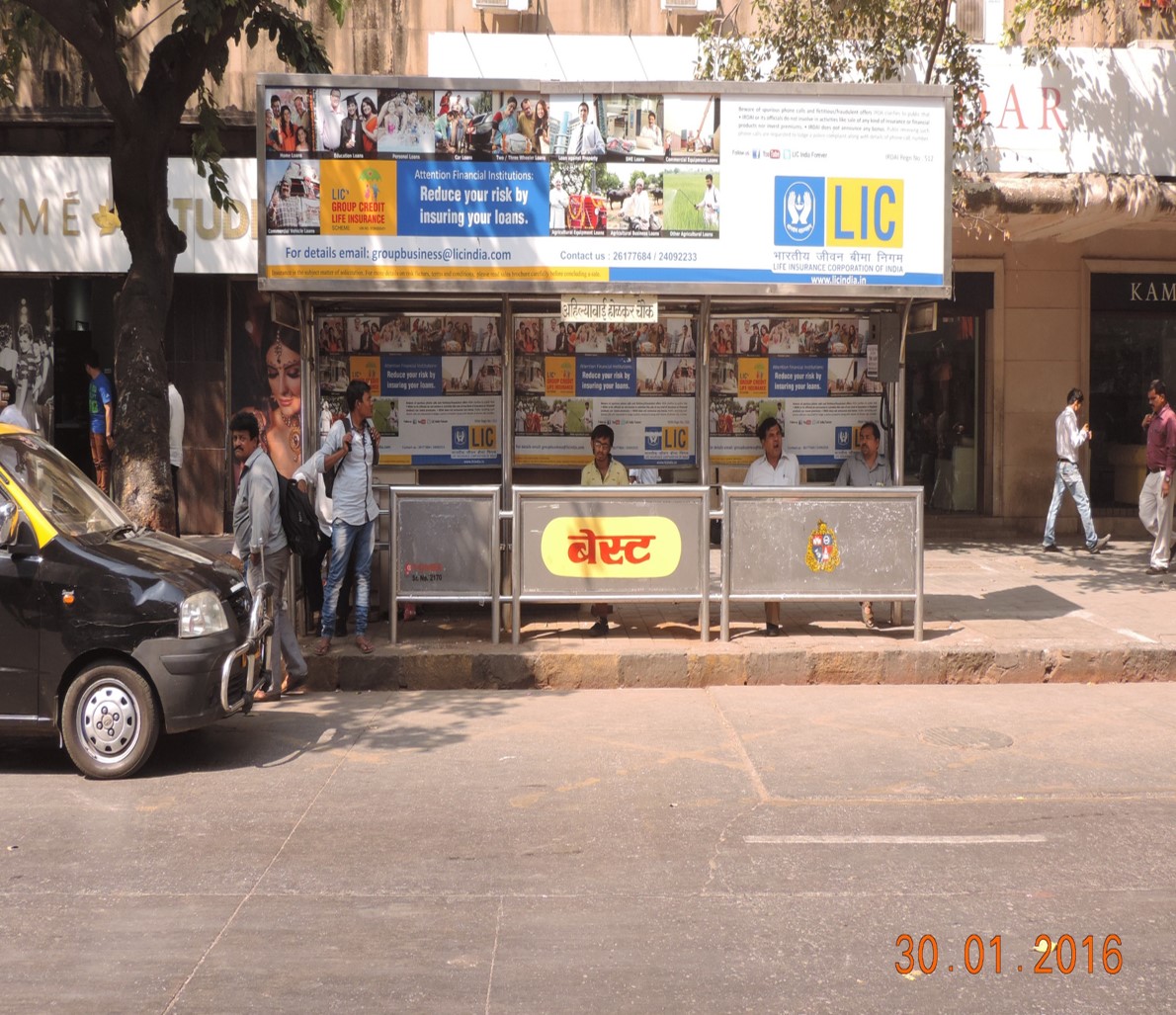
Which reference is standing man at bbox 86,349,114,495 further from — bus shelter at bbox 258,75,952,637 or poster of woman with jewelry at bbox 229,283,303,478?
bus shelter at bbox 258,75,952,637

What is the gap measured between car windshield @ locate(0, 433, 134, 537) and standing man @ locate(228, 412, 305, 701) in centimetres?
90

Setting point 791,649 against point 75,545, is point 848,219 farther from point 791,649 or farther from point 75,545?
point 75,545

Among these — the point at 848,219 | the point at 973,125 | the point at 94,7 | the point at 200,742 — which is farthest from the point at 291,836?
the point at 973,125

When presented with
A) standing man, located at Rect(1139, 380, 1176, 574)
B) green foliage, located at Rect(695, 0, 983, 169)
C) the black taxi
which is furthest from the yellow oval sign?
standing man, located at Rect(1139, 380, 1176, 574)

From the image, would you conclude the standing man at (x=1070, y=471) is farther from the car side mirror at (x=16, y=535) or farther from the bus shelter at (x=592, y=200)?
the car side mirror at (x=16, y=535)

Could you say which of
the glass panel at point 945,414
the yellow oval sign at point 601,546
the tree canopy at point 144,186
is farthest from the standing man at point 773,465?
the glass panel at point 945,414

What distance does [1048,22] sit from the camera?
1323 cm

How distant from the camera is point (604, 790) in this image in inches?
256

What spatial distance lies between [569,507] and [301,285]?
2.49 meters

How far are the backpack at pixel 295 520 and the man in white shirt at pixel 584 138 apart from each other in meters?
3.17

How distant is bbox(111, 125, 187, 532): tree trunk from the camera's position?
30.9 feet

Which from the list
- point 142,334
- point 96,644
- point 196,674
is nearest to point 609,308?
point 142,334

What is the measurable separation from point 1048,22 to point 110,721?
1153 cm

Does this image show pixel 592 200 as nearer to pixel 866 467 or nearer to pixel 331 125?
pixel 331 125
